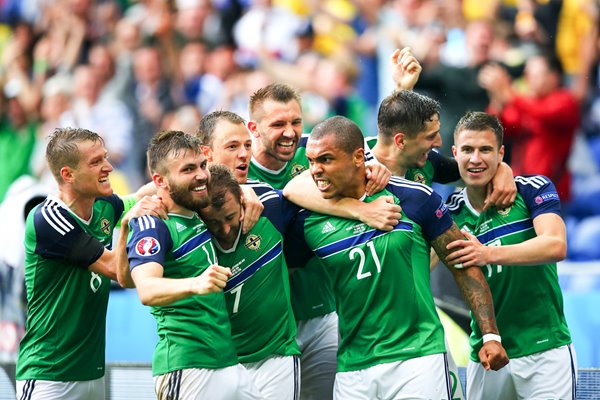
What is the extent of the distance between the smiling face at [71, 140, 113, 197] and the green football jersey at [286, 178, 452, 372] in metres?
1.63

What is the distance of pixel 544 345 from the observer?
6430 mm

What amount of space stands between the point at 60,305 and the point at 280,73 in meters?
6.70

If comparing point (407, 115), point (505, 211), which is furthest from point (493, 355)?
point (407, 115)

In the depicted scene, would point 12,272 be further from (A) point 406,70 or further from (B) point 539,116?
(A) point 406,70

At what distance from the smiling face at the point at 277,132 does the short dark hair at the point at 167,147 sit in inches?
41.5

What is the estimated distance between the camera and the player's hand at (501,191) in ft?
21.1

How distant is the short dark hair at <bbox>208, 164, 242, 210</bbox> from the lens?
228 inches

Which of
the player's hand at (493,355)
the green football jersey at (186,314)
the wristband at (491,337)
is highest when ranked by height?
the green football jersey at (186,314)

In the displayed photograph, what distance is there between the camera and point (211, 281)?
4.86 metres

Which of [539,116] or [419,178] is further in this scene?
[539,116]

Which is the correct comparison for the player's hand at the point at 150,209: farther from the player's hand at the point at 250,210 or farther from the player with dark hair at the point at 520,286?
the player with dark hair at the point at 520,286

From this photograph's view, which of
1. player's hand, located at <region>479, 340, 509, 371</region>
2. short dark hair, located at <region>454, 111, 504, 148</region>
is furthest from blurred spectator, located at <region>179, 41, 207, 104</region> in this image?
player's hand, located at <region>479, 340, 509, 371</region>

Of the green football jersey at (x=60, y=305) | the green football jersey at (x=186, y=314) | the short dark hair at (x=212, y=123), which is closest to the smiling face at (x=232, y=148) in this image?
the short dark hair at (x=212, y=123)

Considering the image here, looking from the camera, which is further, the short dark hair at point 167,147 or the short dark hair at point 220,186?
the short dark hair at point 220,186
